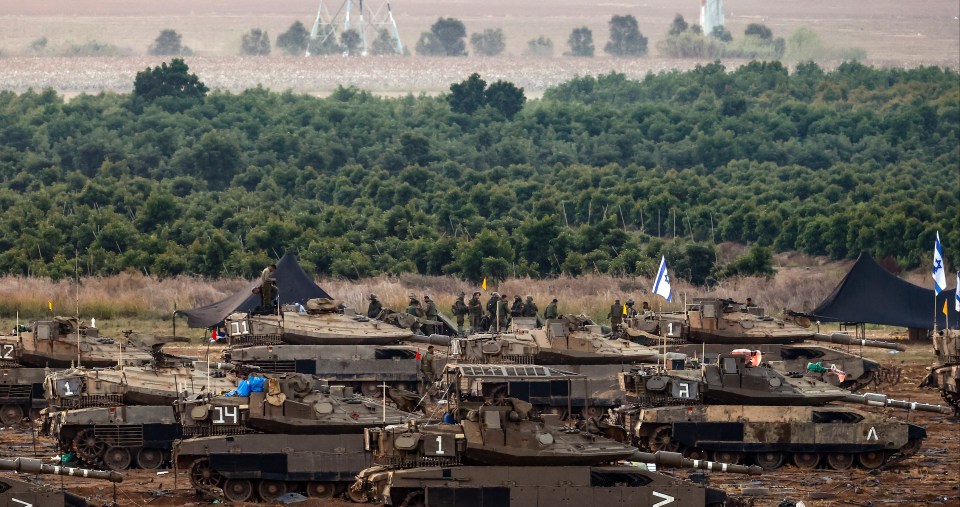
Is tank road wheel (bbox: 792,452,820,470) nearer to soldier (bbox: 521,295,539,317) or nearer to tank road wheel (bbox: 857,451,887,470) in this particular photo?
tank road wheel (bbox: 857,451,887,470)

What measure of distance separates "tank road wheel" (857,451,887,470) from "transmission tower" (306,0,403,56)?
108458 mm

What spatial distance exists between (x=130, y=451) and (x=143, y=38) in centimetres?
10883

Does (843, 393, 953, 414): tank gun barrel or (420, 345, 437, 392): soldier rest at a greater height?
(843, 393, 953, 414): tank gun barrel

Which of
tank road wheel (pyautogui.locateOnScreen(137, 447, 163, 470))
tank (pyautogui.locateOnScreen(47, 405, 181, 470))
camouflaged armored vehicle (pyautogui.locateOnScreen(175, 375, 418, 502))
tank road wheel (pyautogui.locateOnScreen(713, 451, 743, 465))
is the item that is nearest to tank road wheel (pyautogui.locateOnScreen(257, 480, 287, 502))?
camouflaged armored vehicle (pyautogui.locateOnScreen(175, 375, 418, 502))

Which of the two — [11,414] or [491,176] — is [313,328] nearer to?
[11,414]

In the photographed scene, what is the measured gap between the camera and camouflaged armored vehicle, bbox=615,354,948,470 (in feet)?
125

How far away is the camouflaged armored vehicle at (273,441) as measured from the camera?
33719 millimetres

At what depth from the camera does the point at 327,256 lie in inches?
2896

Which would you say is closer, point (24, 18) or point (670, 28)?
point (24, 18)

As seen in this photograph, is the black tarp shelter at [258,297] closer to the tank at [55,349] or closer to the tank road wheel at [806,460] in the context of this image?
the tank at [55,349]

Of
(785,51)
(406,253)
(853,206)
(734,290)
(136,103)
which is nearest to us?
(734,290)

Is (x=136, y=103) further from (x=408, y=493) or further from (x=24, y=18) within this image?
(x=408, y=493)

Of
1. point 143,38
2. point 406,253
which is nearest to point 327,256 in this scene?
point 406,253

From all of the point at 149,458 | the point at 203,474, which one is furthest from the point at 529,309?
the point at 203,474
